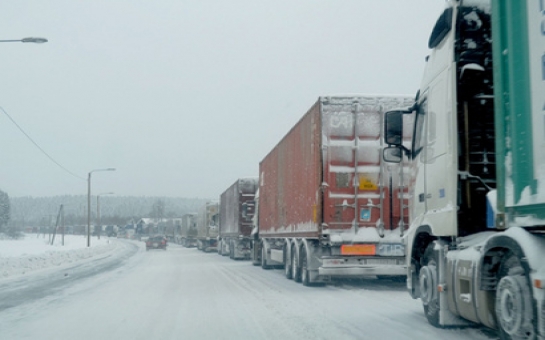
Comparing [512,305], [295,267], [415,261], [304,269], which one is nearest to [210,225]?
[295,267]

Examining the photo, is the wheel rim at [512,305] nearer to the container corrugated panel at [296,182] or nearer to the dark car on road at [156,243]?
the container corrugated panel at [296,182]

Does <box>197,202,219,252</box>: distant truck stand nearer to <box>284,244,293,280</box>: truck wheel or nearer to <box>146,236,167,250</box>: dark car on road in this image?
<box>146,236,167,250</box>: dark car on road

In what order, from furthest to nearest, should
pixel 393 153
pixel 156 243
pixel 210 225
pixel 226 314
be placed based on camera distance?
pixel 156 243 < pixel 210 225 < pixel 226 314 < pixel 393 153

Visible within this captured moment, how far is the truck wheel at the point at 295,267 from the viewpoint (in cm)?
1577

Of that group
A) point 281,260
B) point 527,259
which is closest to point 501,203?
point 527,259

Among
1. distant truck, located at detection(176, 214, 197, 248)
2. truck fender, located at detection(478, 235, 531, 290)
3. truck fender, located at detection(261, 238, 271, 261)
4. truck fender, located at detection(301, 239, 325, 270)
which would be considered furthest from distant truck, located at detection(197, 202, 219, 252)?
truck fender, located at detection(478, 235, 531, 290)

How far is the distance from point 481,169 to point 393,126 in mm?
1516

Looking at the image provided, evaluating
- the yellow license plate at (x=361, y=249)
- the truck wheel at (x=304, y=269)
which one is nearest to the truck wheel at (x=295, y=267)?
the truck wheel at (x=304, y=269)

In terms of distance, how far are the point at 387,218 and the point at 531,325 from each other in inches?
325

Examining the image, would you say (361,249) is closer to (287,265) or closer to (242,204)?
(287,265)

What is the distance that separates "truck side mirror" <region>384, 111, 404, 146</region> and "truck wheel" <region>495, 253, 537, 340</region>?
2.77 meters

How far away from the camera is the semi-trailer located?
203 inches

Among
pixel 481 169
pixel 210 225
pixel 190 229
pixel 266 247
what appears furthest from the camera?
pixel 190 229

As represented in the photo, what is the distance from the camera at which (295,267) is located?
16.1m
